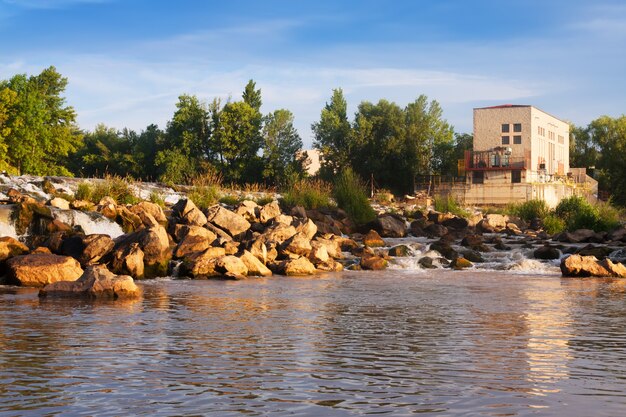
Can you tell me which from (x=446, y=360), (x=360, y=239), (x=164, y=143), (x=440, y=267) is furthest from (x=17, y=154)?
(x=446, y=360)

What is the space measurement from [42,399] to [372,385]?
136 inches

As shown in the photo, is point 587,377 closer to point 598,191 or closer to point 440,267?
point 440,267

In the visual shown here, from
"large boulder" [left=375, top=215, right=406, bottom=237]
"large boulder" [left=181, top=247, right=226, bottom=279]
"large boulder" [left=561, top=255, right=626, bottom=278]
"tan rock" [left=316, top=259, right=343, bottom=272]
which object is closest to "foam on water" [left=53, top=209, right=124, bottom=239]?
"large boulder" [left=181, top=247, right=226, bottom=279]

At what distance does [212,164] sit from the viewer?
77.4 m

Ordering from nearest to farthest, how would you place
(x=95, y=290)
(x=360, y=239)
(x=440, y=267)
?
(x=95, y=290), (x=440, y=267), (x=360, y=239)

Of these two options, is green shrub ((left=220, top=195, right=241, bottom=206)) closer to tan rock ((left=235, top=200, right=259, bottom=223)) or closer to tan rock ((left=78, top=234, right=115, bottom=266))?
tan rock ((left=235, top=200, right=259, bottom=223))

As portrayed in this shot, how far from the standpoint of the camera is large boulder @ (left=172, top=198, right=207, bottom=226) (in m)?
30.0

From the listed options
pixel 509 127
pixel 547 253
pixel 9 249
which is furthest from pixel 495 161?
pixel 9 249

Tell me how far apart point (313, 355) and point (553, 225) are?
35.0 metres

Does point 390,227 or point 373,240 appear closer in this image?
point 373,240

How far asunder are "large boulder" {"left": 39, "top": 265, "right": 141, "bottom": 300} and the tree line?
5404 cm

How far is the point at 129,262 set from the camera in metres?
23.1

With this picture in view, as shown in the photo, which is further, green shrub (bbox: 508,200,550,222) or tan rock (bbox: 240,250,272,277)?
green shrub (bbox: 508,200,550,222)

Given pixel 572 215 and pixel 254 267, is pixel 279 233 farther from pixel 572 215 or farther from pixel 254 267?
pixel 572 215
